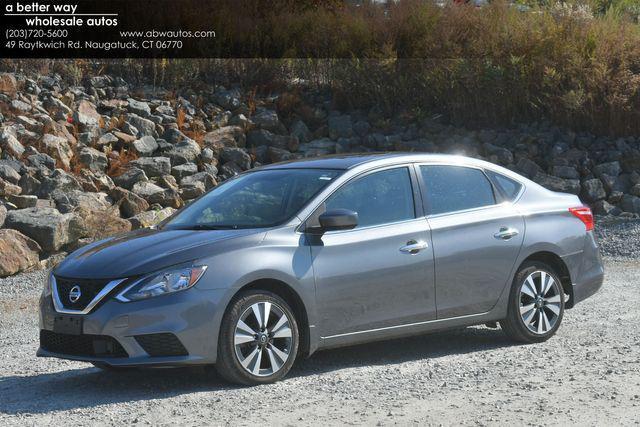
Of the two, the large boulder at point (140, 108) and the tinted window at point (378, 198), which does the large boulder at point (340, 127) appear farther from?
the tinted window at point (378, 198)

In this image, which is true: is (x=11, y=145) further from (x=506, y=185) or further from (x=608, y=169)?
(x=608, y=169)

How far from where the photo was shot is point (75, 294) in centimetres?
756

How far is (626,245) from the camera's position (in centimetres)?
1634

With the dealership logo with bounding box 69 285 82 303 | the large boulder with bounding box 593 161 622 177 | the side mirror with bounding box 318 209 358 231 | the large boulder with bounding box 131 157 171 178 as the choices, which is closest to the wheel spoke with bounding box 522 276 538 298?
the side mirror with bounding box 318 209 358 231

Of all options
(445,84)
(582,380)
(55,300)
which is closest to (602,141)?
(445,84)

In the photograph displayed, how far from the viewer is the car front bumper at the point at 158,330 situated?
23.8 ft

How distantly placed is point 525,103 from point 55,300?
1436cm

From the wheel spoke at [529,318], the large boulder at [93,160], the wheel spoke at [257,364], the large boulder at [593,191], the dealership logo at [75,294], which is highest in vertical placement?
the large boulder at [93,160]

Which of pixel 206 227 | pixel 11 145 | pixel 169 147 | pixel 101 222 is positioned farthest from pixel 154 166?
pixel 206 227

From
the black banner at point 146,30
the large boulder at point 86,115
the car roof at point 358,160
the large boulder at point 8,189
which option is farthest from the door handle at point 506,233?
the black banner at point 146,30

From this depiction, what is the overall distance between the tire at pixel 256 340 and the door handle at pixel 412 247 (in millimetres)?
1119

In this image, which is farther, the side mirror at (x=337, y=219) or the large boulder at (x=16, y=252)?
the large boulder at (x=16, y=252)

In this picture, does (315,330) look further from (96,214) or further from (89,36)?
(89,36)

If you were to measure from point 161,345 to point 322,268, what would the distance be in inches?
51.9
